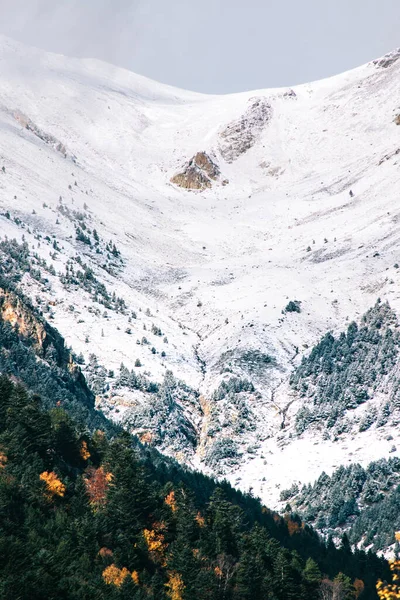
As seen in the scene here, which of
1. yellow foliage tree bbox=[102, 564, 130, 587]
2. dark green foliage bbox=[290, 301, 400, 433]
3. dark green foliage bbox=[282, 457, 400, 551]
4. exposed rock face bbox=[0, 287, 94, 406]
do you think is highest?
dark green foliage bbox=[290, 301, 400, 433]

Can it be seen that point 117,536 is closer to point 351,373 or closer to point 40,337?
point 40,337

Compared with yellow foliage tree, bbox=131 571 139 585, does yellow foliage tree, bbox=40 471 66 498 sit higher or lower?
higher

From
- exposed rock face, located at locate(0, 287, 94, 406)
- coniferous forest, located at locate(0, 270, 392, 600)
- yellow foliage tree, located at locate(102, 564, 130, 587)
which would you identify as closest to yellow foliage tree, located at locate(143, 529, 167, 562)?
coniferous forest, located at locate(0, 270, 392, 600)

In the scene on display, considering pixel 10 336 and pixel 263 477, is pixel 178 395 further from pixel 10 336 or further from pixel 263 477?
pixel 10 336

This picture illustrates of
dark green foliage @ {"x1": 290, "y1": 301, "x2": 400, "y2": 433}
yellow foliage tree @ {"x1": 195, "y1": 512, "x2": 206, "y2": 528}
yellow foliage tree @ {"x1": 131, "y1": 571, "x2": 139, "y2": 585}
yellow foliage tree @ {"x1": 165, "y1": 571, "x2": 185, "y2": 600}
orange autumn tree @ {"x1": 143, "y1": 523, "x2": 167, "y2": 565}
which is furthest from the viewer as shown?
dark green foliage @ {"x1": 290, "y1": 301, "x2": 400, "y2": 433}

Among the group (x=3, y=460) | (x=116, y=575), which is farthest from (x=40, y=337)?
(x=116, y=575)

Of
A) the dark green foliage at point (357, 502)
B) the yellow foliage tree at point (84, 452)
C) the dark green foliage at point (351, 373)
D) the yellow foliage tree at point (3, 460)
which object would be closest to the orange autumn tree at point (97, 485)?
the yellow foliage tree at point (84, 452)

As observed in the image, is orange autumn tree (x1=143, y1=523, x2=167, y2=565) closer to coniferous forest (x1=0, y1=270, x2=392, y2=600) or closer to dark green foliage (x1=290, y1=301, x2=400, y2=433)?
coniferous forest (x1=0, y1=270, x2=392, y2=600)
